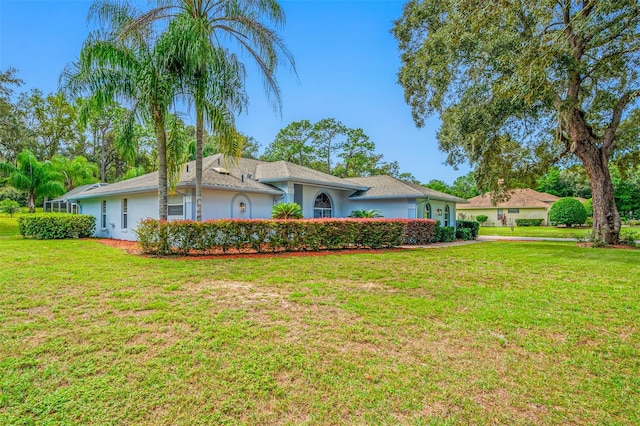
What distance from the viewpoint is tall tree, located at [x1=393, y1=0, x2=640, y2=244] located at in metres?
11.0

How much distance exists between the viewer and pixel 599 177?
15.4 meters

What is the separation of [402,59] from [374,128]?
65.4 ft

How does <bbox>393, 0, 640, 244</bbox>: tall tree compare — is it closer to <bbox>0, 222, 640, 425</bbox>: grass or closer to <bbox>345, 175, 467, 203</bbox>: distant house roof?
<bbox>345, 175, 467, 203</bbox>: distant house roof

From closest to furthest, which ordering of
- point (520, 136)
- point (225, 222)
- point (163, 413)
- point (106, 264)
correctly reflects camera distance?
1. point (163, 413)
2. point (106, 264)
3. point (225, 222)
4. point (520, 136)

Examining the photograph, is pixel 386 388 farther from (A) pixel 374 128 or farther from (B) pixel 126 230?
(A) pixel 374 128

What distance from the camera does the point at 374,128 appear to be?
3706 centimetres

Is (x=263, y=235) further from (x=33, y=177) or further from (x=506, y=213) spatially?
(x=506, y=213)

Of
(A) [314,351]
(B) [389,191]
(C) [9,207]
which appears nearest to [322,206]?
(B) [389,191]

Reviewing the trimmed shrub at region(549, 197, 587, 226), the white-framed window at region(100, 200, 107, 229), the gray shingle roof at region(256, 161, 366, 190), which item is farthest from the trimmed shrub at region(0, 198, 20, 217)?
the trimmed shrub at region(549, 197, 587, 226)

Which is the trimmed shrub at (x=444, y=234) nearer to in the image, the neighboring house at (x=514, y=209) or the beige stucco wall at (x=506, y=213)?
the neighboring house at (x=514, y=209)

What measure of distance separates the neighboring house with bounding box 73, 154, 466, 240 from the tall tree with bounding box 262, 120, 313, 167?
17.5 metres

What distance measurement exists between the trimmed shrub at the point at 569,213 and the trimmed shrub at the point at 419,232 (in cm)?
2441

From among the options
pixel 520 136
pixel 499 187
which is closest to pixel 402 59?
pixel 520 136

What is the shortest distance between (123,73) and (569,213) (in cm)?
3890
